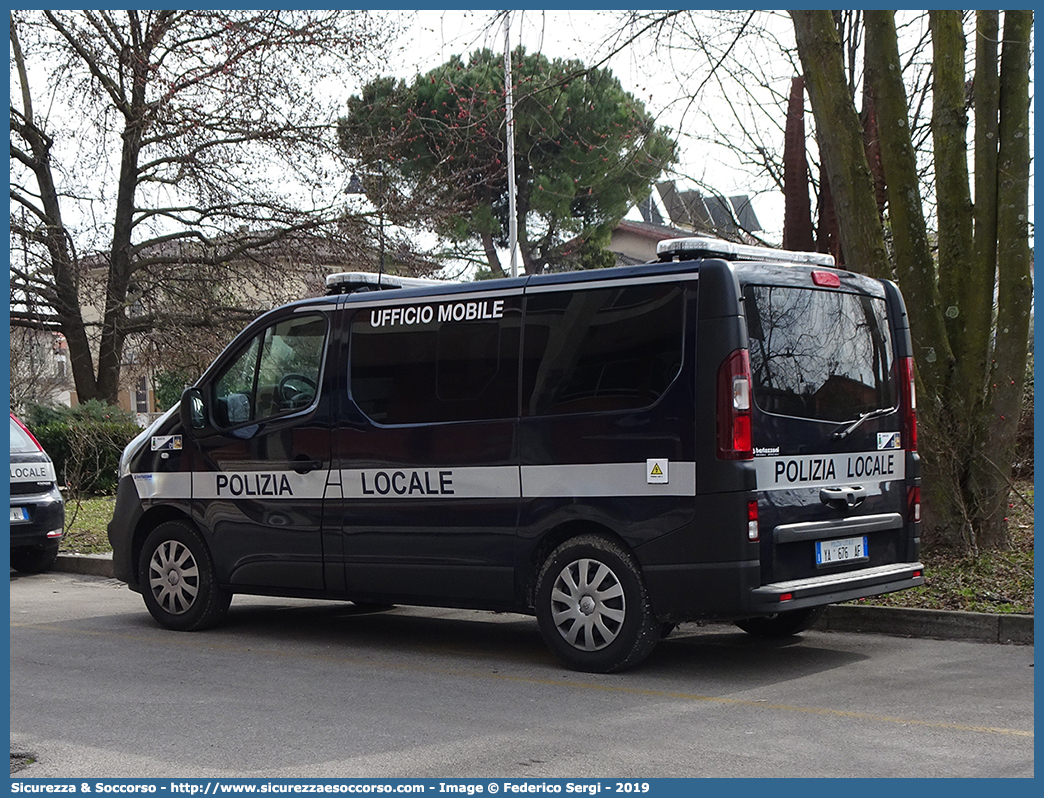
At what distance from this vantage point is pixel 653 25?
1190 centimetres

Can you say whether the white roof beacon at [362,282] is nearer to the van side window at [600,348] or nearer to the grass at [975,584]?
the van side window at [600,348]

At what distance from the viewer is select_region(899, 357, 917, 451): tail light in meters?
7.77

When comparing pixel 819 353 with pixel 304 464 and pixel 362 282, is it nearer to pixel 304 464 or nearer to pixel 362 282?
pixel 362 282

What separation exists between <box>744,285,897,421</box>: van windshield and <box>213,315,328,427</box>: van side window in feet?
9.73

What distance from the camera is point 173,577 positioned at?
354 inches

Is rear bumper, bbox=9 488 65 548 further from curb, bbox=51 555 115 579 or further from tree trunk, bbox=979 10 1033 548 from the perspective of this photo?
tree trunk, bbox=979 10 1033 548

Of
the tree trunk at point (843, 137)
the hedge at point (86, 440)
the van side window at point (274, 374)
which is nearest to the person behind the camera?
the van side window at point (274, 374)

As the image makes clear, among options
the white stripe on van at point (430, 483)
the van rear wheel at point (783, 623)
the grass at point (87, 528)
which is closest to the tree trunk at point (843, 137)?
the van rear wheel at point (783, 623)

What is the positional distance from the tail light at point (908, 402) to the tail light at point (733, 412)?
1597 mm

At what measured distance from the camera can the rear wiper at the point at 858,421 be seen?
725 centimetres

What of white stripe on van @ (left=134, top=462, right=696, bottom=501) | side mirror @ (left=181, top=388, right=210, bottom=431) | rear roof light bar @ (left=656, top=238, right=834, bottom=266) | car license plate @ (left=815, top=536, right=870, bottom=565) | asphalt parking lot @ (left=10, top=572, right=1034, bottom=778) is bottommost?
asphalt parking lot @ (left=10, top=572, right=1034, bottom=778)

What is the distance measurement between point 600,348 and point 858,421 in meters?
1.60

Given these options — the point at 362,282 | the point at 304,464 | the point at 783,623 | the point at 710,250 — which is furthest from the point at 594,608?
the point at 362,282

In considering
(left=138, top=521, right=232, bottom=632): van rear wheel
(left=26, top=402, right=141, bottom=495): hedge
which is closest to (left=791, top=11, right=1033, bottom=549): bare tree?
(left=138, top=521, right=232, bottom=632): van rear wheel
